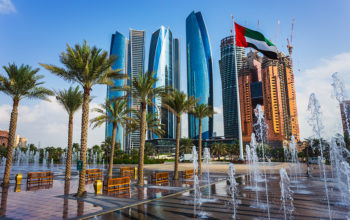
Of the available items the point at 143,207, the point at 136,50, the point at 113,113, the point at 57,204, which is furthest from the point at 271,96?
the point at 136,50

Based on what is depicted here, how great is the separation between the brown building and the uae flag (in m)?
88.7

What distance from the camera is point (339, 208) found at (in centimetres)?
855

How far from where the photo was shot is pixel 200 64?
148250 millimetres

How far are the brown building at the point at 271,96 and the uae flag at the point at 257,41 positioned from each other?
8869cm

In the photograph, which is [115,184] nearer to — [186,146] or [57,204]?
[57,204]

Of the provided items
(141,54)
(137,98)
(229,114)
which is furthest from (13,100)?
(141,54)

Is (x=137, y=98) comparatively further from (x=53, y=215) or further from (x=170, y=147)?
(x=170, y=147)

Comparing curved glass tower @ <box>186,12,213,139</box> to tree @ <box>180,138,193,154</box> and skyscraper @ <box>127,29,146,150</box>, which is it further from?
tree @ <box>180,138,193,154</box>

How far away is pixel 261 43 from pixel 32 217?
2687 centimetres

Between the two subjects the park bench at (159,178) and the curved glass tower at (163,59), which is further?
the curved glass tower at (163,59)

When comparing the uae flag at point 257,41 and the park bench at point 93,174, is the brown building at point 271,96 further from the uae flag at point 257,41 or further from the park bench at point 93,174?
Result: the park bench at point 93,174

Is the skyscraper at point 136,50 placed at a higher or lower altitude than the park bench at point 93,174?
higher

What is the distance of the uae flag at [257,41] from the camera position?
2510 cm

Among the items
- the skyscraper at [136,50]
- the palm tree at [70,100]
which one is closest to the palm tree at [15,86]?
the palm tree at [70,100]
